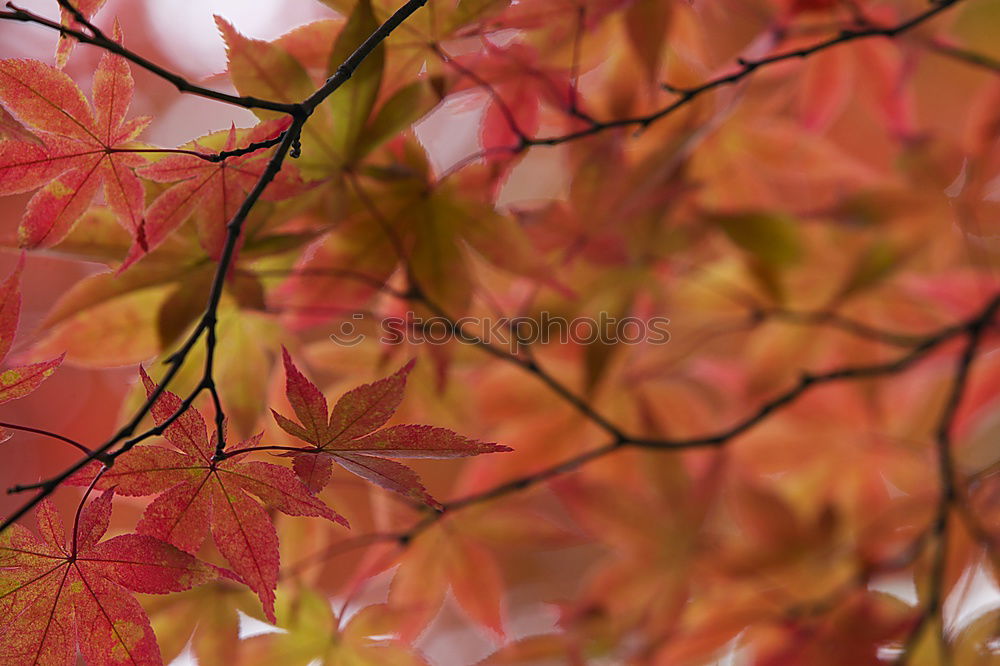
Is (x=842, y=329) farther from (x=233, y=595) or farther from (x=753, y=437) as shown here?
(x=233, y=595)

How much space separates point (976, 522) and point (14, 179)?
749 millimetres

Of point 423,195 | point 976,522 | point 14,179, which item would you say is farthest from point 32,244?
point 976,522

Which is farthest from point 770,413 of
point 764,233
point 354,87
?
point 354,87

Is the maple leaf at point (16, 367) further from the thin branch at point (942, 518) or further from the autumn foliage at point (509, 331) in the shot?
the thin branch at point (942, 518)

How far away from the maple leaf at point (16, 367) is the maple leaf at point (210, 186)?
49 mm

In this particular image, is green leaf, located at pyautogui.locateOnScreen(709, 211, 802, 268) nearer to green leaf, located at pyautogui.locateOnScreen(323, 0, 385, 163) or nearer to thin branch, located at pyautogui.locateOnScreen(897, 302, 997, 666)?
thin branch, located at pyautogui.locateOnScreen(897, 302, 997, 666)

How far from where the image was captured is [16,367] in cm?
37

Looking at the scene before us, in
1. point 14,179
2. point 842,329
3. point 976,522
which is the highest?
point 14,179

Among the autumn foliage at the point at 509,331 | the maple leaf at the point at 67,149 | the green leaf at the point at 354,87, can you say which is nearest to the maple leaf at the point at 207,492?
the autumn foliage at the point at 509,331

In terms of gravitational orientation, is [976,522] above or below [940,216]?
below

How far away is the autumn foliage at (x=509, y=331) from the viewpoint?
36cm

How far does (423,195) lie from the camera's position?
0.56m

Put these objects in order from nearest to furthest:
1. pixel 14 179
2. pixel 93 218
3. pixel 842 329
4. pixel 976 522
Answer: pixel 14 179 < pixel 93 218 < pixel 976 522 < pixel 842 329

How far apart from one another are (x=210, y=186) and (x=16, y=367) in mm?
123
